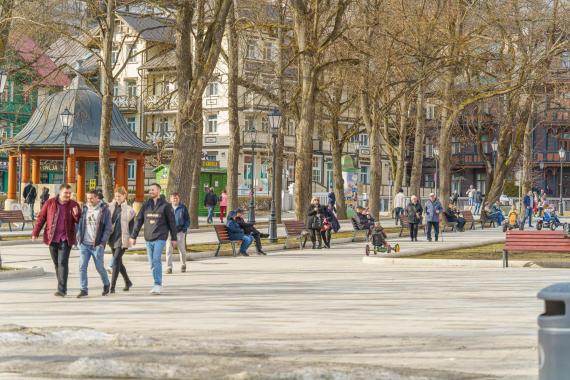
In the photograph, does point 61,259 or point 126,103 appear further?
point 126,103

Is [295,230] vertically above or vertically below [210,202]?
below

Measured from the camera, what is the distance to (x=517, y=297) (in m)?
18.0

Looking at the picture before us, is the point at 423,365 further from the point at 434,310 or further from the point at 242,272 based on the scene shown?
the point at 242,272

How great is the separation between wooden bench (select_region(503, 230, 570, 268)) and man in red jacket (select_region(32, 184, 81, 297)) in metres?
10.6

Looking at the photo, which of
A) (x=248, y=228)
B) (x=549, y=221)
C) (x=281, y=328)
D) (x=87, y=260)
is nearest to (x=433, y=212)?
(x=248, y=228)

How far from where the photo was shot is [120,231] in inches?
777

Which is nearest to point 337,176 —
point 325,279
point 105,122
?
point 105,122

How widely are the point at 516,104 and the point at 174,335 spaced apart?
41.4 metres

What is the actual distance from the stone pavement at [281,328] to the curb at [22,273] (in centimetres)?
36

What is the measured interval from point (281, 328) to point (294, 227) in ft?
74.4

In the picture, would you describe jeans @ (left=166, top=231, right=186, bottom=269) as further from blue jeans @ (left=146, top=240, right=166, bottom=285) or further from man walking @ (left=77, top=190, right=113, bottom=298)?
man walking @ (left=77, top=190, right=113, bottom=298)

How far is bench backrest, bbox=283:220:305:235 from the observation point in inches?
1422

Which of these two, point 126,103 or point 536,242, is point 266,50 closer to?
point 536,242

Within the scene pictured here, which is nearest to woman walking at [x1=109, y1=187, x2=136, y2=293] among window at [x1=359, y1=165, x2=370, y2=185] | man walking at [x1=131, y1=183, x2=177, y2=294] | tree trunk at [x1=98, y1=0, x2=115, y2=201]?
man walking at [x1=131, y1=183, x2=177, y2=294]
